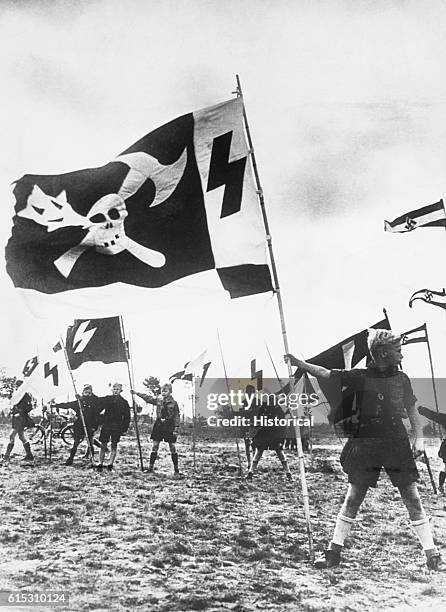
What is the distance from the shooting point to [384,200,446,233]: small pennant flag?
3.53 meters

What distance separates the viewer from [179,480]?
3.52 meters

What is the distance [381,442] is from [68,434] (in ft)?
7.10

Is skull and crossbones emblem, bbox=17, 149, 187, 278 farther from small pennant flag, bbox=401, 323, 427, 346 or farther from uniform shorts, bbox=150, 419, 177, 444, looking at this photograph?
small pennant flag, bbox=401, 323, 427, 346

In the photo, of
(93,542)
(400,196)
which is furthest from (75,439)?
(400,196)

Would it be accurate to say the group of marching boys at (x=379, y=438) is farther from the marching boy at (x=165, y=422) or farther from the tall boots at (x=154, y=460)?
the tall boots at (x=154, y=460)

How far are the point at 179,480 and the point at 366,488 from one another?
1.18 metres

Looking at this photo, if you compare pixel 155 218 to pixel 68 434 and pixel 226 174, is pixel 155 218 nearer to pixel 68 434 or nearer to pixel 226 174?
pixel 226 174

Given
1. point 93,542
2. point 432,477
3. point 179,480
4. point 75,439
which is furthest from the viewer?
point 75,439

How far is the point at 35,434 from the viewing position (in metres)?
3.98

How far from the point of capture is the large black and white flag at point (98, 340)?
12.0 feet

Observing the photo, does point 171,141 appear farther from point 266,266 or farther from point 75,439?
point 75,439

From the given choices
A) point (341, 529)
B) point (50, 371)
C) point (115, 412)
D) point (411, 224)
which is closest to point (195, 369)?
point (115, 412)

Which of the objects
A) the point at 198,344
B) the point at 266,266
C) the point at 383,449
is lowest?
the point at 383,449

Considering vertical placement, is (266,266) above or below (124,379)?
above
